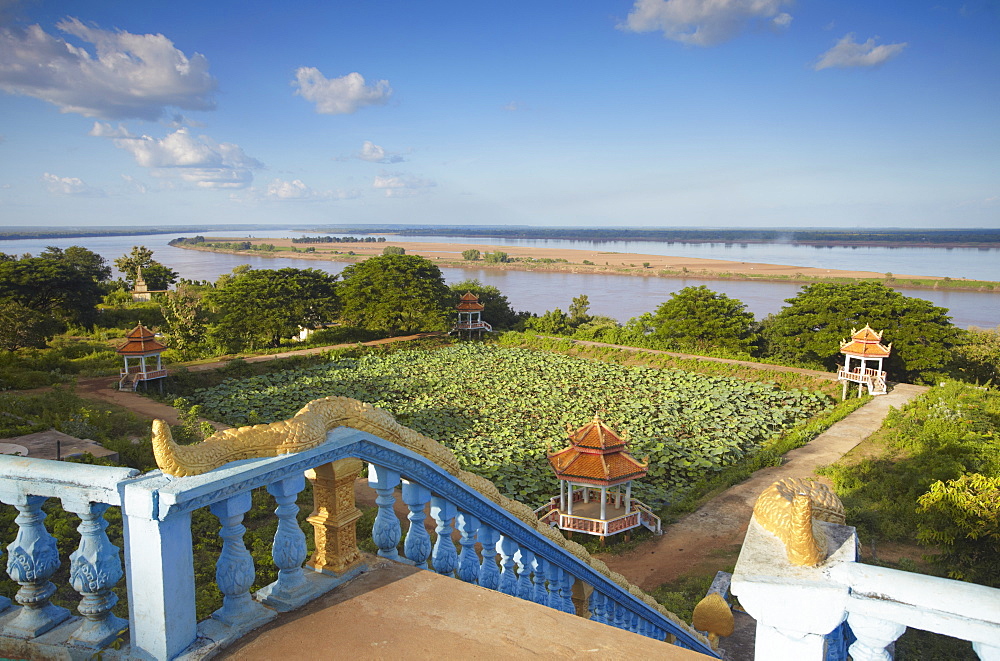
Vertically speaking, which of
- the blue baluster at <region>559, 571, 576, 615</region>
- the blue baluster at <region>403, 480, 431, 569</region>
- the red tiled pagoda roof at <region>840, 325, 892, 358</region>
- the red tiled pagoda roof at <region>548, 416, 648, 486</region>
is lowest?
the red tiled pagoda roof at <region>548, 416, 648, 486</region>

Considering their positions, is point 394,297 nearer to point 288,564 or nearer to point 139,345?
point 139,345

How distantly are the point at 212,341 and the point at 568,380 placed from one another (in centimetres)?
1285

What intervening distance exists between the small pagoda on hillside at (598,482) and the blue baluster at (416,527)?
7.48 metres

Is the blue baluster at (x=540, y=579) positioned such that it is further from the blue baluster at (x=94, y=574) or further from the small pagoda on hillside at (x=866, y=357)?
the small pagoda on hillside at (x=866, y=357)

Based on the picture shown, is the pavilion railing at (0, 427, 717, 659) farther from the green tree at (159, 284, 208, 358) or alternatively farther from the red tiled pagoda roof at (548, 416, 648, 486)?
the green tree at (159, 284, 208, 358)

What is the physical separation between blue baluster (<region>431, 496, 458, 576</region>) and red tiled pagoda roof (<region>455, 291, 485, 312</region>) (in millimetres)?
23643

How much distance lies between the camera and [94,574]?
167cm

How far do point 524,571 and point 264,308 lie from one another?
22616 millimetres

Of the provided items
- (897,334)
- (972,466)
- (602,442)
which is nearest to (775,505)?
(602,442)

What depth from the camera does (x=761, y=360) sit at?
2131cm

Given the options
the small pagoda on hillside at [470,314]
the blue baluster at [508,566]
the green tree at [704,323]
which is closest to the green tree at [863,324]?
the green tree at [704,323]

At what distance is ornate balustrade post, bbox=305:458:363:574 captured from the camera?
6.92 feet

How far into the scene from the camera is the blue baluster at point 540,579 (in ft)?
8.54

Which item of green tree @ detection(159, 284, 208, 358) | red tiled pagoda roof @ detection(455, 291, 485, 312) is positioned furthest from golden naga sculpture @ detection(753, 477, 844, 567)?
red tiled pagoda roof @ detection(455, 291, 485, 312)
